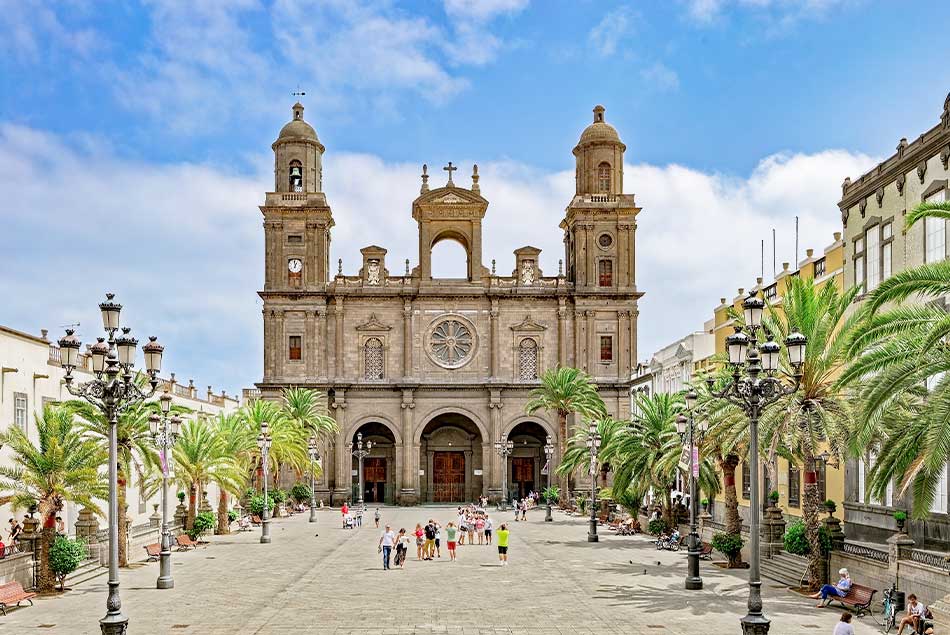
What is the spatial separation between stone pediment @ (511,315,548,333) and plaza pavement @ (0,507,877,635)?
33950mm

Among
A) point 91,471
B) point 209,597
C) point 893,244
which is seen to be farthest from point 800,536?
point 91,471

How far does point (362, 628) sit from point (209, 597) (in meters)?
6.67

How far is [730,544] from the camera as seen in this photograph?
3253 cm

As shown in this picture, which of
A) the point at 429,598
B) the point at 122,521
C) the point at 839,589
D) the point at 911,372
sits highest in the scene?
the point at 911,372

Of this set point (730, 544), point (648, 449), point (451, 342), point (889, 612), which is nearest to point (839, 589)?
point (889, 612)

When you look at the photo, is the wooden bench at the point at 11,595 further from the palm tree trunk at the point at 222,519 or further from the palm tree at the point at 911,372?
the palm tree trunk at the point at 222,519

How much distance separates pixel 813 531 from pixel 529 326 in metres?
46.6

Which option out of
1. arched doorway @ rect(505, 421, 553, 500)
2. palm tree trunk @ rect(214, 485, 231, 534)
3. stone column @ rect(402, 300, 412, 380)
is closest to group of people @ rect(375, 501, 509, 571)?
palm tree trunk @ rect(214, 485, 231, 534)

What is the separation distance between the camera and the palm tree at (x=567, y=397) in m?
64.9

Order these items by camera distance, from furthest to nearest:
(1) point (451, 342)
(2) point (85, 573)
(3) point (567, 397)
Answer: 1. (1) point (451, 342)
2. (3) point (567, 397)
3. (2) point (85, 573)

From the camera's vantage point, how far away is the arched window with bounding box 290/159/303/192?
74.4 metres

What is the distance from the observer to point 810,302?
2753 centimetres

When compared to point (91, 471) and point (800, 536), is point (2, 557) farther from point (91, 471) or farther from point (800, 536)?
point (800, 536)

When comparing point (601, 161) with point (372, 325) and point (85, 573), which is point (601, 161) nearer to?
point (372, 325)
